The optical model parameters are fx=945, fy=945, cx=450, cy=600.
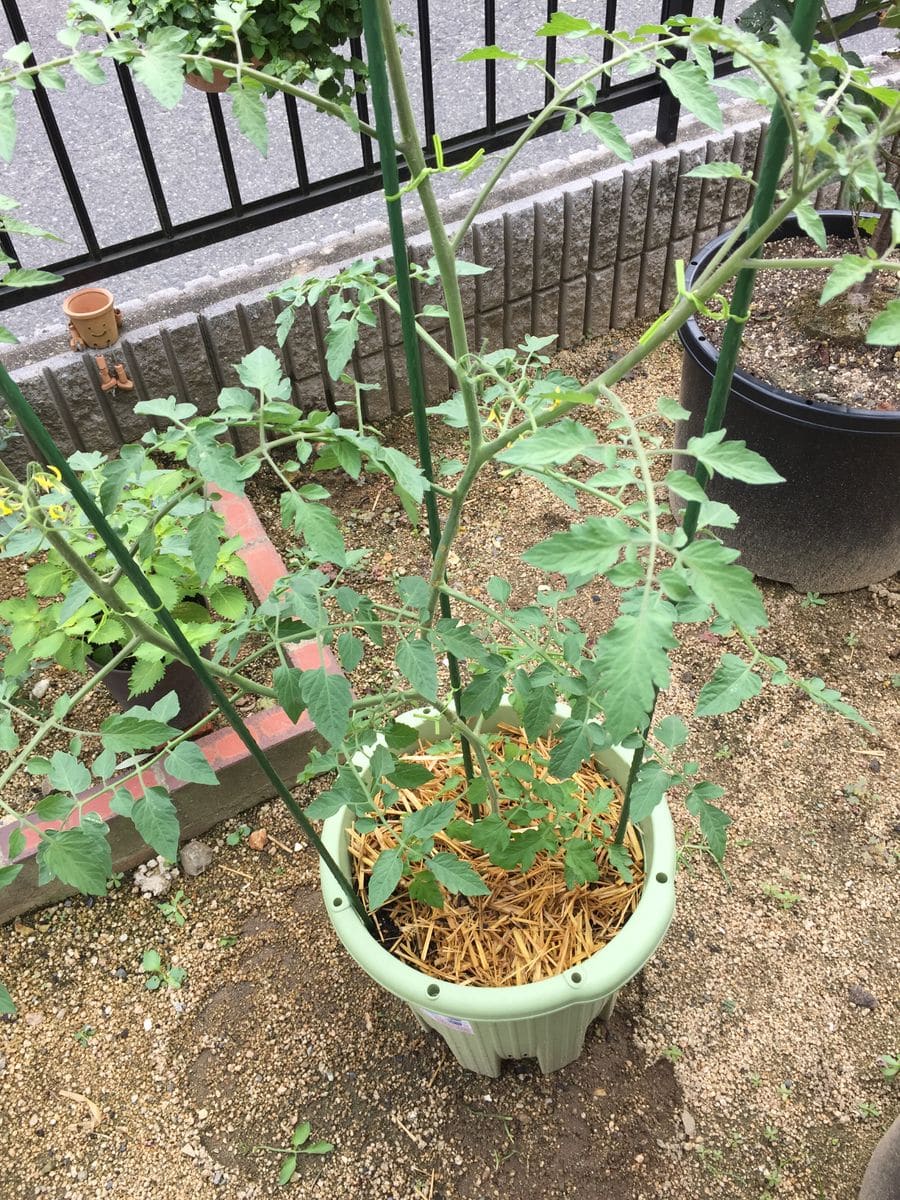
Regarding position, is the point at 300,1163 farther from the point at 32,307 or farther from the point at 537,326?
the point at 32,307

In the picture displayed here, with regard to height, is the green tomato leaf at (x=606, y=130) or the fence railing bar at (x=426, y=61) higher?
Result: the green tomato leaf at (x=606, y=130)

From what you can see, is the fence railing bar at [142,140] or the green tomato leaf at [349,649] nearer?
the green tomato leaf at [349,649]

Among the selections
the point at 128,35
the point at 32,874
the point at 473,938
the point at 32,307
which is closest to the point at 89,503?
the point at 128,35

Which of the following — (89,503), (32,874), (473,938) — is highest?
(89,503)

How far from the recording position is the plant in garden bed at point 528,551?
0.75 meters

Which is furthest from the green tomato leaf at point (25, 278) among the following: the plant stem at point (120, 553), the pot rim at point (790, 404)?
the pot rim at point (790, 404)

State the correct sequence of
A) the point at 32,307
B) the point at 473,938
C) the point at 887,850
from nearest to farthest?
the point at 473,938, the point at 887,850, the point at 32,307

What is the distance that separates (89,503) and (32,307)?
9.14 ft

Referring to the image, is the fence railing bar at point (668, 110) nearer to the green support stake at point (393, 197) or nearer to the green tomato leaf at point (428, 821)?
the green support stake at point (393, 197)

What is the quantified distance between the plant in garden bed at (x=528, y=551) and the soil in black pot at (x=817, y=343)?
1.21m

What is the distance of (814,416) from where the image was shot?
84.4 inches

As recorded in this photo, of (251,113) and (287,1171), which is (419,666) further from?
(287,1171)

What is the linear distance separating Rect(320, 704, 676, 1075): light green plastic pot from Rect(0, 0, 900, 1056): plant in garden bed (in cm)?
4

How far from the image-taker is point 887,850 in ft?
6.80
